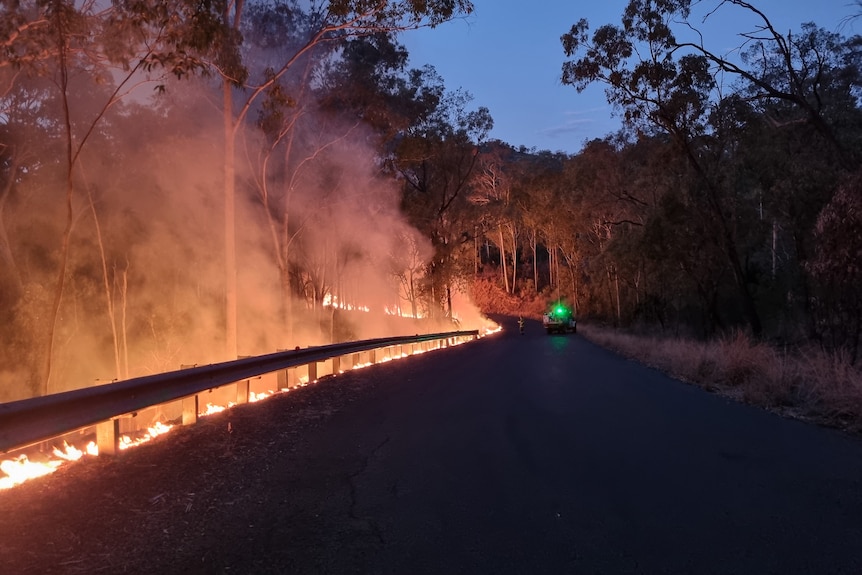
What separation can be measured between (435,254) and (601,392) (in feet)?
107

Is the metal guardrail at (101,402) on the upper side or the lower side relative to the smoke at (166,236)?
lower

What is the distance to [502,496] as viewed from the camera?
580 cm

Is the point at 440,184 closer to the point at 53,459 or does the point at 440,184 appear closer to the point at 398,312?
the point at 398,312

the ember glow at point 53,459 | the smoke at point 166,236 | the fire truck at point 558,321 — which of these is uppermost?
the smoke at point 166,236

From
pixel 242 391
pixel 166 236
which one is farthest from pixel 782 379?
pixel 166 236

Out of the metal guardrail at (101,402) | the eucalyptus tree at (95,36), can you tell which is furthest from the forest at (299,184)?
the metal guardrail at (101,402)

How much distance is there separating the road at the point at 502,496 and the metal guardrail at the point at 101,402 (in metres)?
0.46

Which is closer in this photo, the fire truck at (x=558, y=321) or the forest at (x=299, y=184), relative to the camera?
the forest at (x=299, y=184)

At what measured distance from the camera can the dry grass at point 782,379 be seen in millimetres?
9853

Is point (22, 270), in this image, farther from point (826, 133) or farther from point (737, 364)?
point (826, 133)

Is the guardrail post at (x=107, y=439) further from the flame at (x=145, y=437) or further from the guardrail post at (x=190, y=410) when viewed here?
the guardrail post at (x=190, y=410)

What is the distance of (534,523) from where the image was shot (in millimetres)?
5105

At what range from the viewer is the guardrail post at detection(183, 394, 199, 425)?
8.95 m

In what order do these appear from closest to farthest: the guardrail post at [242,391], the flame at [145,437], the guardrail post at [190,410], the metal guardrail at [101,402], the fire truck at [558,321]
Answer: the metal guardrail at [101,402] < the flame at [145,437] < the guardrail post at [190,410] < the guardrail post at [242,391] < the fire truck at [558,321]
